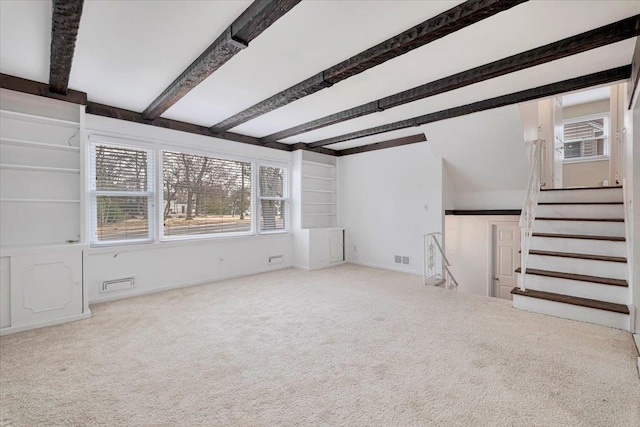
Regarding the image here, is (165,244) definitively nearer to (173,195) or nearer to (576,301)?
(173,195)

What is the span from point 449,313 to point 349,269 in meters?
2.59

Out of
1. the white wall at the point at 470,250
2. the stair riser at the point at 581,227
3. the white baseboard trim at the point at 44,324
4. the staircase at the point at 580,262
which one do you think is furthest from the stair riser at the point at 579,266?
the white baseboard trim at the point at 44,324

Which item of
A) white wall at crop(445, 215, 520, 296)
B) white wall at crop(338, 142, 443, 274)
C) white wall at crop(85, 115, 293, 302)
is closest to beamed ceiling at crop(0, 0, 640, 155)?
white wall at crop(85, 115, 293, 302)

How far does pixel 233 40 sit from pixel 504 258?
6.13 metres

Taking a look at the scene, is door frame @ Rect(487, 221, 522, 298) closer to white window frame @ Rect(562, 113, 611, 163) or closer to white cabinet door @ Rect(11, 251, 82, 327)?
white window frame @ Rect(562, 113, 611, 163)

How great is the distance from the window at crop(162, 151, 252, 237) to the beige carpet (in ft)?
4.77

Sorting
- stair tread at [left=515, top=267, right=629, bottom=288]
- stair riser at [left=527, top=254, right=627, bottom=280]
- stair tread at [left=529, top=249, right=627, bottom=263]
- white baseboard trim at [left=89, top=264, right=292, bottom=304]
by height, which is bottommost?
white baseboard trim at [left=89, top=264, right=292, bottom=304]

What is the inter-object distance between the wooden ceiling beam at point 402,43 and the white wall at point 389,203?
2875mm

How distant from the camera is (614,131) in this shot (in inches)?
233

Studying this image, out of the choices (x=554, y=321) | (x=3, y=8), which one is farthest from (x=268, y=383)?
(x=3, y=8)

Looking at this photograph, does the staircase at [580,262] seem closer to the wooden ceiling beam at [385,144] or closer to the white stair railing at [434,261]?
the white stair railing at [434,261]

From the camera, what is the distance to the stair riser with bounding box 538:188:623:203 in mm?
4094

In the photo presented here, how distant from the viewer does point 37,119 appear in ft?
10.9

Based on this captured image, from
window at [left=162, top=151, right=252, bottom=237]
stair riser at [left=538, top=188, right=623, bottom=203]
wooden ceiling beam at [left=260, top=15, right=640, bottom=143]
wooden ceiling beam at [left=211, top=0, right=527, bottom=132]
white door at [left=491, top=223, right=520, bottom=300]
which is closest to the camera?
wooden ceiling beam at [left=211, top=0, right=527, bottom=132]
